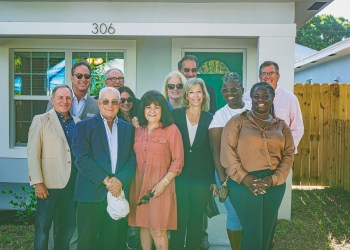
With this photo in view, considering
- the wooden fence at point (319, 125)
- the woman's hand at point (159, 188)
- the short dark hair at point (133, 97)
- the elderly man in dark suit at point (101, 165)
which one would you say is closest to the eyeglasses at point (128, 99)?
the short dark hair at point (133, 97)

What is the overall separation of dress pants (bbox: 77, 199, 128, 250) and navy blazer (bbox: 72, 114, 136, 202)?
91mm

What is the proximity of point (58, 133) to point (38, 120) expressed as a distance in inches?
8.9

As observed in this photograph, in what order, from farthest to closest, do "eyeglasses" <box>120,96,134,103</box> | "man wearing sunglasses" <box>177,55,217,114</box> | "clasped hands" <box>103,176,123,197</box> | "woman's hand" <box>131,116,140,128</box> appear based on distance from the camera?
"man wearing sunglasses" <box>177,55,217,114</box> < "eyeglasses" <box>120,96,134,103</box> < "woman's hand" <box>131,116,140,128</box> < "clasped hands" <box>103,176,123,197</box>

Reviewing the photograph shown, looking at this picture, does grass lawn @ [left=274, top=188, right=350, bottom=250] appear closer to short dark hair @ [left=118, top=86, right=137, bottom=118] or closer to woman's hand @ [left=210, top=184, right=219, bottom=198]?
woman's hand @ [left=210, top=184, right=219, bottom=198]

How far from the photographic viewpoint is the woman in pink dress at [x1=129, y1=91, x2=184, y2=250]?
14.2ft

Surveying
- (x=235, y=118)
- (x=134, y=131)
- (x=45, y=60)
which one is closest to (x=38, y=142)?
(x=134, y=131)

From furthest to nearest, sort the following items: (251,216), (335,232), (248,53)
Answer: (248,53)
(335,232)
(251,216)

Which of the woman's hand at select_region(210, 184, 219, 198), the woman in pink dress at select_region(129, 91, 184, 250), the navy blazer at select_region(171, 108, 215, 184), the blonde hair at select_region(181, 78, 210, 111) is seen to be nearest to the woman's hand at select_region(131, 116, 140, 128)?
the woman in pink dress at select_region(129, 91, 184, 250)

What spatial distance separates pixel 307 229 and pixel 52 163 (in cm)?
396

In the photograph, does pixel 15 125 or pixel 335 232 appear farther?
pixel 15 125

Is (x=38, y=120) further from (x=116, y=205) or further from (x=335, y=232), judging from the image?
(x=335, y=232)

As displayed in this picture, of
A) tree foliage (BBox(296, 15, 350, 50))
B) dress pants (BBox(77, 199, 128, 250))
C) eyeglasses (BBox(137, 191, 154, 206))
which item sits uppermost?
tree foliage (BBox(296, 15, 350, 50))

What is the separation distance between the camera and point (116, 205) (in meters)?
4.29

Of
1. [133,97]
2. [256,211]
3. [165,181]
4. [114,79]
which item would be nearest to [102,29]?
[114,79]
